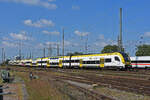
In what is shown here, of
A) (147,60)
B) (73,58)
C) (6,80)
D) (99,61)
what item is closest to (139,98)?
(6,80)

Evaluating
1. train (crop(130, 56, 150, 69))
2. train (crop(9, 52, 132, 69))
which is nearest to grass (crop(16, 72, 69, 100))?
train (crop(9, 52, 132, 69))

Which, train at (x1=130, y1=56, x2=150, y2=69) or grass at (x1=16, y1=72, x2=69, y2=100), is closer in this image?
grass at (x1=16, y1=72, x2=69, y2=100)

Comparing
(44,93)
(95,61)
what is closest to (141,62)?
(95,61)

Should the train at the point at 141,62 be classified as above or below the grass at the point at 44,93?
above

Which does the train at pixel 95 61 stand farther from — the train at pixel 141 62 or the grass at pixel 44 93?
the grass at pixel 44 93

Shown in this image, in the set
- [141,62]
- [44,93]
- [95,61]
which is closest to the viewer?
[44,93]

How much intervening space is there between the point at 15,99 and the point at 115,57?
25.0 m

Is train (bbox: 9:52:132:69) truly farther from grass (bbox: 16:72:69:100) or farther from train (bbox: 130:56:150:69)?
grass (bbox: 16:72:69:100)

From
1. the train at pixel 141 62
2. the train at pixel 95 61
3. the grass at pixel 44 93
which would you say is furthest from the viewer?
the train at pixel 141 62

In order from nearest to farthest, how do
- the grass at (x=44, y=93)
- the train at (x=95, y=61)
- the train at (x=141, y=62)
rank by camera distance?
the grass at (x=44, y=93), the train at (x=95, y=61), the train at (x=141, y=62)

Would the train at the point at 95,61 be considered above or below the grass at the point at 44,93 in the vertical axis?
above

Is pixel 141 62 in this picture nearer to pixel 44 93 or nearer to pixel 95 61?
pixel 95 61

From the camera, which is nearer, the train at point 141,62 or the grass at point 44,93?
the grass at point 44,93

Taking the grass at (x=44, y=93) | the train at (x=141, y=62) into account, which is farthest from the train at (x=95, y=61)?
the grass at (x=44, y=93)
